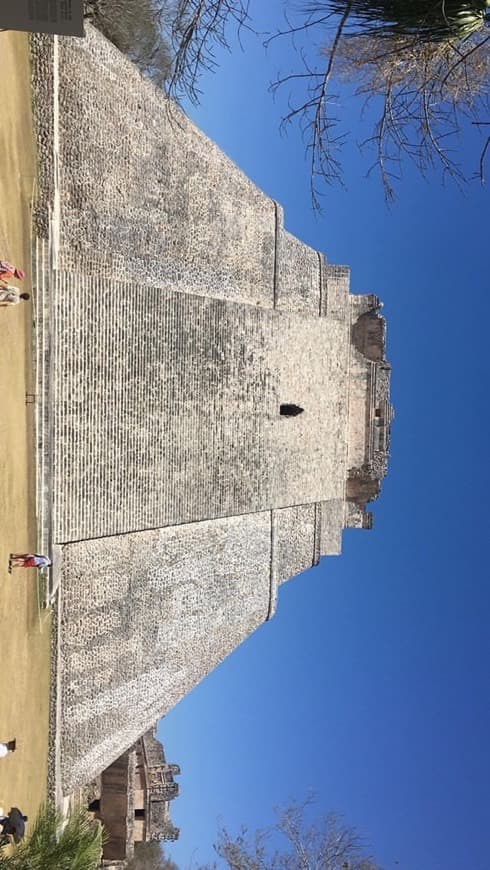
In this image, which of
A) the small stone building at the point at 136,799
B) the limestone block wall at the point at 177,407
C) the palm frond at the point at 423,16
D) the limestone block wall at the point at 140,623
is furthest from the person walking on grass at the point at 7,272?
the small stone building at the point at 136,799

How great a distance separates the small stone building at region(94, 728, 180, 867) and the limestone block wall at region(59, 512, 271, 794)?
15.9 ft

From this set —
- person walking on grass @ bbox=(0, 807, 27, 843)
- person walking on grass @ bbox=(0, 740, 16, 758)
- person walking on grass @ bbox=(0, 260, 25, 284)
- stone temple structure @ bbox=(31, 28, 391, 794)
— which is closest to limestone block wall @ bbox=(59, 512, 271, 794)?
stone temple structure @ bbox=(31, 28, 391, 794)

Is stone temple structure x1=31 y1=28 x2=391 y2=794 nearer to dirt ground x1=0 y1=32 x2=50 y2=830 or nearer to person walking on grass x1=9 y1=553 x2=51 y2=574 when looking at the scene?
dirt ground x1=0 y1=32 x2=50 y2=830

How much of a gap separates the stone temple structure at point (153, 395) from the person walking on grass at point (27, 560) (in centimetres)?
60

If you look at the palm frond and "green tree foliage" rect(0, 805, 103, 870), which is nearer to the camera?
the palm frond

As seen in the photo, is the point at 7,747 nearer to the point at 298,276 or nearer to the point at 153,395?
the point at 153,395

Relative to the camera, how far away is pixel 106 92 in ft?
34.1

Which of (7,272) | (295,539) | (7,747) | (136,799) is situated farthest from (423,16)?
(136,799)

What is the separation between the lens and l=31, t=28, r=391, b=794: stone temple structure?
9.88m

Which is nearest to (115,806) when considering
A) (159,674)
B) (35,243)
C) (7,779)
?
(159,674)

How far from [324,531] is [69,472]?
7278mm

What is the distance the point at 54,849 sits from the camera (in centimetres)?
674

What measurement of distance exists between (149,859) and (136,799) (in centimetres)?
844

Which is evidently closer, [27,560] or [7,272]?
[7,272]
